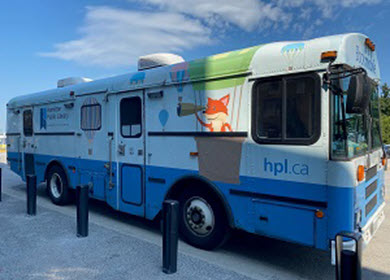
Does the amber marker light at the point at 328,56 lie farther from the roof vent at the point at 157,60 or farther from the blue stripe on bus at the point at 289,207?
the roof vent at the point at 157,60

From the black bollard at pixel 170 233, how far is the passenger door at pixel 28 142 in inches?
221

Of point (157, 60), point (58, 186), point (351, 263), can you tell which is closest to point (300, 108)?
point (351, 263)

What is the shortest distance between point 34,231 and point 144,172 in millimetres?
2048

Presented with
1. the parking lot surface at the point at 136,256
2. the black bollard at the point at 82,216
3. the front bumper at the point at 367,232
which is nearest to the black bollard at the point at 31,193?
the parking lot surface at the point at 136,256

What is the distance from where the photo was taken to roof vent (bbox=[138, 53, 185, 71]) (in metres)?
5.43

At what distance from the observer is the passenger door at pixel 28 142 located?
8.14 metres

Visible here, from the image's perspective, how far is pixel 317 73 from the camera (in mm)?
3457

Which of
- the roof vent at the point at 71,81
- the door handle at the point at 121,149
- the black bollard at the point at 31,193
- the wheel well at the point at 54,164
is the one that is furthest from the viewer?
the roof vent at the point at 71,81

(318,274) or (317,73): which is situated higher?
(317,73)

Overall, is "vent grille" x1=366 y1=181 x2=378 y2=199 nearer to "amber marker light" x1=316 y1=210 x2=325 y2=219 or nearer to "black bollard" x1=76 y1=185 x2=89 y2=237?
"amber marker light" x1=316 y1=210 x2=325 y2=219

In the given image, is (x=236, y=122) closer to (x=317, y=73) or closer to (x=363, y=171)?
(x=317, y=73)

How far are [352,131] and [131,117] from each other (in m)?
3.33

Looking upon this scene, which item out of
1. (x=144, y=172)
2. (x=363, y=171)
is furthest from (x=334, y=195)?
(x=144, y=172)

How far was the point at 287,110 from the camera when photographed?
12.1 feet
